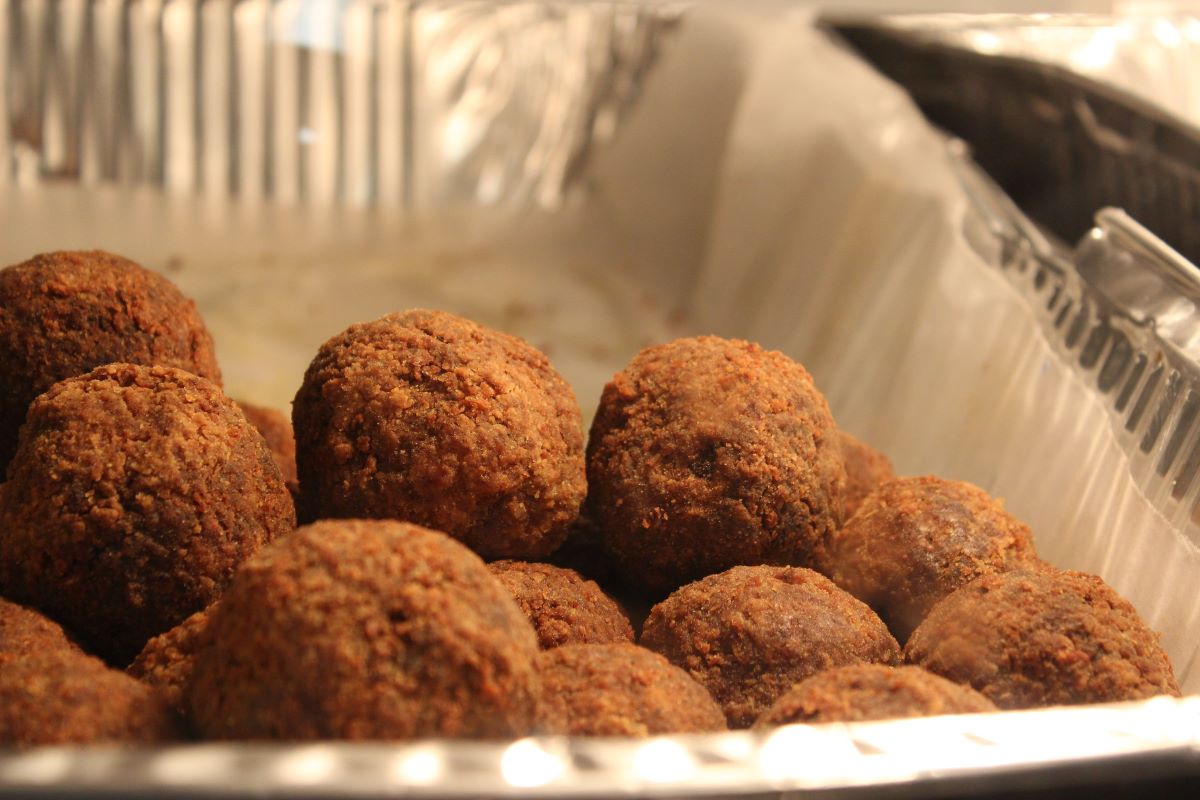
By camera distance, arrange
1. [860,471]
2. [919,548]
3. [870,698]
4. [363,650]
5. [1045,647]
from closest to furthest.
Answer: [363,650]
[870,698]
[1045,647]
[919,548]
[860,471]

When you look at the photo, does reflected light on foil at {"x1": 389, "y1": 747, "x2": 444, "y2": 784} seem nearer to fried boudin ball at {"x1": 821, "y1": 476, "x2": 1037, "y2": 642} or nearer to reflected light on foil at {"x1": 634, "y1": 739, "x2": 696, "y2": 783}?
reflected light on foil at {"x1": 634, "y1": 739, "x2": 696, "y2": 783}

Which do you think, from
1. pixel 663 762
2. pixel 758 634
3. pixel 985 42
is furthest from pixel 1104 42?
pixel 663 762

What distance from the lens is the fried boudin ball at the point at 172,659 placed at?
109cm

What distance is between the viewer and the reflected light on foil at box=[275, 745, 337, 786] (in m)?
0.78

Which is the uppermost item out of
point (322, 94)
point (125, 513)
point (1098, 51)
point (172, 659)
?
point (1098, 51)

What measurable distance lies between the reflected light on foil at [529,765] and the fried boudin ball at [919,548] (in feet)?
2.17

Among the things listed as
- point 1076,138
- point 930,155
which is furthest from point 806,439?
point 1076,138

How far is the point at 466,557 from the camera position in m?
1.01

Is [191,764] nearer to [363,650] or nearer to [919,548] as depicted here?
[363,650]

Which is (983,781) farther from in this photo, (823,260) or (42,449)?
(823,260)

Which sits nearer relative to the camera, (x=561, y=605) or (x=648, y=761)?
(x=648, y=761)

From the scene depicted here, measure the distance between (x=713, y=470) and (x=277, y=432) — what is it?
673 mm

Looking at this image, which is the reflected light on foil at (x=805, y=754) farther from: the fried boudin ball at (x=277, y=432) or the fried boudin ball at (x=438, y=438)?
the fried boudin ball at (x=277, y=432)

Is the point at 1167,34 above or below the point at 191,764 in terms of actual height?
above
